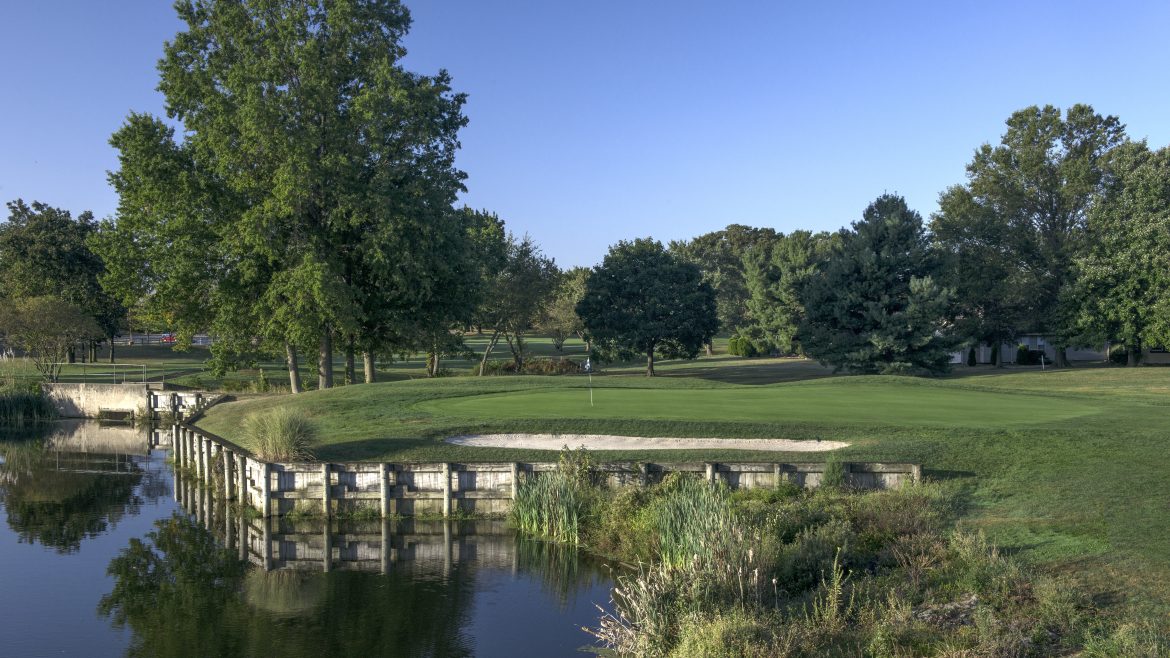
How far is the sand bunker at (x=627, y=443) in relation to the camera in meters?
21.9

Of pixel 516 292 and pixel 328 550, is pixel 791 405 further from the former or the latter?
pixel 516 292

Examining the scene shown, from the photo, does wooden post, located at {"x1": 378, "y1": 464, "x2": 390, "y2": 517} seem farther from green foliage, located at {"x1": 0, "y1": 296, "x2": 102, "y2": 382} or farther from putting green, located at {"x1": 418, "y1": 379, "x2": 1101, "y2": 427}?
green foliage, located at {"x1": 0, "y1": 296, "x2": 102, "y2": 382}

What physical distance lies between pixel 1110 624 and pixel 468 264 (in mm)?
33306

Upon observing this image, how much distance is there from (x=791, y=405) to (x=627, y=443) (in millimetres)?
7645

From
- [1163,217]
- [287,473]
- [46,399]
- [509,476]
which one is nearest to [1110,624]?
[509,476]

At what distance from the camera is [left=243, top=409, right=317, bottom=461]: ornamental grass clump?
21.7m

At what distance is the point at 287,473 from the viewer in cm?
2092

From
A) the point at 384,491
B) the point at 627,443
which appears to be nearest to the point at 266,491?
the point at 384,491

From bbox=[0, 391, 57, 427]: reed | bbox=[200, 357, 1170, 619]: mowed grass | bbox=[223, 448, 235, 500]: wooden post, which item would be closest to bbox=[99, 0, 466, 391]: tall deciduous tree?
bbox=[200, 357, 1170, 619]: mowed grass

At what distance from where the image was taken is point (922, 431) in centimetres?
2247

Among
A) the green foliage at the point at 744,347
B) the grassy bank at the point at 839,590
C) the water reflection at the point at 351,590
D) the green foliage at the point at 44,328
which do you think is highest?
the green foliage at the point at 44,328

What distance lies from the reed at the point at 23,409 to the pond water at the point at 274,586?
2332 cm

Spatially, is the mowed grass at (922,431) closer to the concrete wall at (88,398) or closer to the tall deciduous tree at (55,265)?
the concrete wall at (88,398)

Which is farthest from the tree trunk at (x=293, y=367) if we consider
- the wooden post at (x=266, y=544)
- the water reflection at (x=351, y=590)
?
the wooden post at (x=266, y=544)
